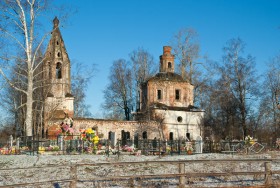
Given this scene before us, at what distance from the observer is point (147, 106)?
150ft

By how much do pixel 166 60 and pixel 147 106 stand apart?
254 inches

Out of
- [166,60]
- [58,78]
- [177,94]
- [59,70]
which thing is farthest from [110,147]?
[166,60]

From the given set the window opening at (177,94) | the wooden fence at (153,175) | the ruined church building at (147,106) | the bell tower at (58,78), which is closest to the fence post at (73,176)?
the wooden fence at (153,175)

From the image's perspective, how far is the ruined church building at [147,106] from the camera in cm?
3984

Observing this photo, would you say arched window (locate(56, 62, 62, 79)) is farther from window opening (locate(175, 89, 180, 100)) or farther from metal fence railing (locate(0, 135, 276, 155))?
metal fence railing (locate(0, 135, 276, 155))

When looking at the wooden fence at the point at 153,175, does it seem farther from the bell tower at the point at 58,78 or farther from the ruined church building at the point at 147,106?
the bell tower at the point at 58,78

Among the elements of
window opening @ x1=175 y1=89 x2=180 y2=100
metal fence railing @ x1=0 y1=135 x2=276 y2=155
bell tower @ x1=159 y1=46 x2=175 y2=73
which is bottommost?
metal fence railing @ x1=0 y1=135 x2=276 y2=155

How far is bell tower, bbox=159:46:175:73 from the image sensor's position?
48.6 meters

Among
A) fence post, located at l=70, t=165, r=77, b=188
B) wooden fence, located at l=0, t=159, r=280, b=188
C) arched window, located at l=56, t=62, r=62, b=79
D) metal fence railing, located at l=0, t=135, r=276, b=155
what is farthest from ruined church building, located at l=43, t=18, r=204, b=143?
fence post, located at l=70, t=165, r=77, b=188

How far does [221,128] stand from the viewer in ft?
165

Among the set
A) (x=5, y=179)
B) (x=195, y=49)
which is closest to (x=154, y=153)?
(x=5, y=179)

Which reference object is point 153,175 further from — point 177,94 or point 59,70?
point 177,94

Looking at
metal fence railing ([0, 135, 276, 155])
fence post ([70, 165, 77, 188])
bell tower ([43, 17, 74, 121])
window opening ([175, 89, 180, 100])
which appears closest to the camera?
fence post ([70, 165, 77, 188])

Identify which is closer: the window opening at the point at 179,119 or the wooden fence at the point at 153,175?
the wooden fence at the point at 153,175
